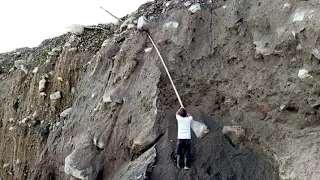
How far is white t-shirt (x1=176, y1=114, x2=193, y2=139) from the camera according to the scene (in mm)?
7941

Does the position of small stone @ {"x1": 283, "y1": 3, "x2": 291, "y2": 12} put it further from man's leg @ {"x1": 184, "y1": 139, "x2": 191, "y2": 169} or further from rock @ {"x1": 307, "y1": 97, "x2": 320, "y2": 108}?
man's leg @ {"x1": 184, "y1": 139, "x2": 191, "y2": 169}

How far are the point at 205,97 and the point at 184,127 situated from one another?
116cm

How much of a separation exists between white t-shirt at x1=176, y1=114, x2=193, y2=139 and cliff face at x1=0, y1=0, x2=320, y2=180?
1.23 feet

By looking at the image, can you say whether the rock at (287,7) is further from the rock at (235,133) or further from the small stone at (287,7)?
the rock at (235,133)

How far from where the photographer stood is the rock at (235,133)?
818cm

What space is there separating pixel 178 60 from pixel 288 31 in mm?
2216

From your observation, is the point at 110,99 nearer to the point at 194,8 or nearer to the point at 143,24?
the point at 143,24

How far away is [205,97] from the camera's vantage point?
8.94 m

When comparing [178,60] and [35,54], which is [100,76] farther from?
[35,54]

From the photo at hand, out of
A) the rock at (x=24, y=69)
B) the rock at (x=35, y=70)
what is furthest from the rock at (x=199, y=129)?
the rock at (x=24, y=69)

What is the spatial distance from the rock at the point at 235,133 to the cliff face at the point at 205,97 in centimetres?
3

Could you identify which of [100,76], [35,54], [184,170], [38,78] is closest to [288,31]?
[184,170]

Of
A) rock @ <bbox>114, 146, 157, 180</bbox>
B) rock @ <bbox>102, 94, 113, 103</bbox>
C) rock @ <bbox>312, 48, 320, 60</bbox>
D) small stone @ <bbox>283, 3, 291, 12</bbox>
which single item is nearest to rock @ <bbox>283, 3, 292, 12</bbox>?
small stone @ <bbox>283, 3, 291, 12</bbox>

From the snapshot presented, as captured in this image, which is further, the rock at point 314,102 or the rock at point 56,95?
the rock at point 56,95
